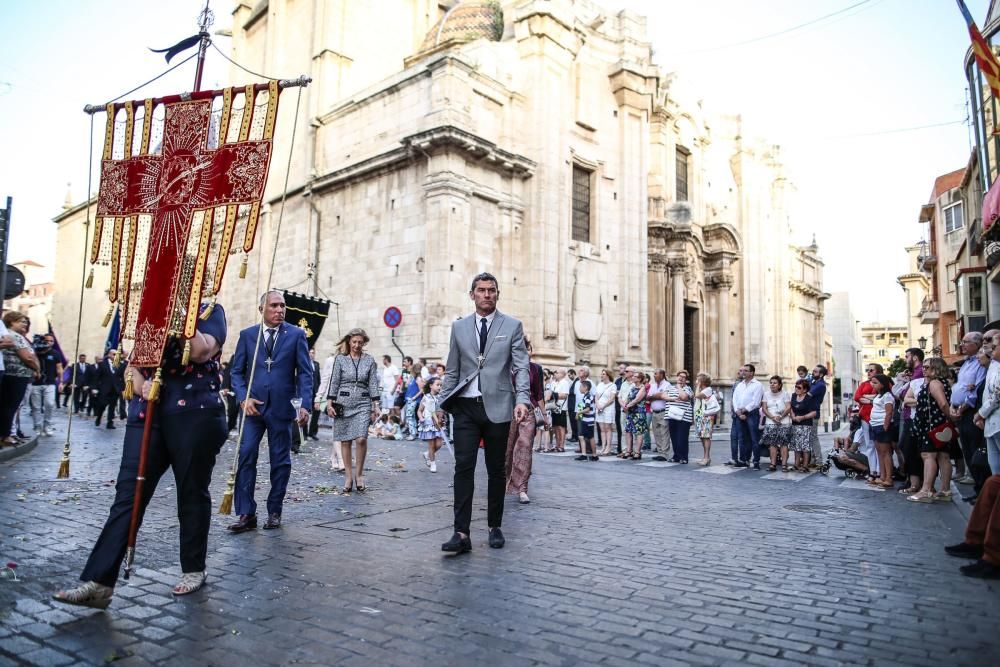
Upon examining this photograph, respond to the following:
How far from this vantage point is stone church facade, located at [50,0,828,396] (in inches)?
803

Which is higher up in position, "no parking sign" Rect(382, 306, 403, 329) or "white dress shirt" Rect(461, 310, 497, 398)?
"no parking sign" Rect(382, 306, 403, 329)

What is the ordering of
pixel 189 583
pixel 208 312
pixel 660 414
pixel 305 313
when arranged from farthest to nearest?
1. pixel 305 313
2. pixel 660 414
3. pixel 208 312
4. pixel 189 583

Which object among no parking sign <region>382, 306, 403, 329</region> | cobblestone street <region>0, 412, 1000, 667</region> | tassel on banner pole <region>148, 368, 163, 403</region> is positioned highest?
no parking sign <region>382, 306, 403, 329</region>

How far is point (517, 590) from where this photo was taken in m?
4.20

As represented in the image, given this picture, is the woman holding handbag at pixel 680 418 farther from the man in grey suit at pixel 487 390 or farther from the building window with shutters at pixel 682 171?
the building window with shutters at pixel 682 171

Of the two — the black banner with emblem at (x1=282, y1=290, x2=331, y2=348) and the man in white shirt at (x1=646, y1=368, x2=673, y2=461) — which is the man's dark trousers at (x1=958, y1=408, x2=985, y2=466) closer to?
the man in white shirt at (x1=646, y1=368, x2=673, y2=461)

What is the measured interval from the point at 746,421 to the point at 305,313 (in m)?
11.6

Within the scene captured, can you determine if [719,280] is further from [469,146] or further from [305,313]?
[305,313]

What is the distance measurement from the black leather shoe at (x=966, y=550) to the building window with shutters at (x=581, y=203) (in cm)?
1956

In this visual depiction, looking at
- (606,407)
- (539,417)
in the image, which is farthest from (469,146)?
(539,417)

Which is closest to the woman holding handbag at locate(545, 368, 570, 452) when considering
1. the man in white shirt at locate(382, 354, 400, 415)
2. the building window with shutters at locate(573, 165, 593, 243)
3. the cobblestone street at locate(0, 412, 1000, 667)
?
the man in white shirt at locate(382, 354, 400, 415)

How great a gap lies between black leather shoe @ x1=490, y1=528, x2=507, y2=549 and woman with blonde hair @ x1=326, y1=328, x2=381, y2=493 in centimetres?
314

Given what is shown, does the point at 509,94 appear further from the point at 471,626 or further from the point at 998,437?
the point at 471,626

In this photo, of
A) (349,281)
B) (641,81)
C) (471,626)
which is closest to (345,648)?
(471,626)
